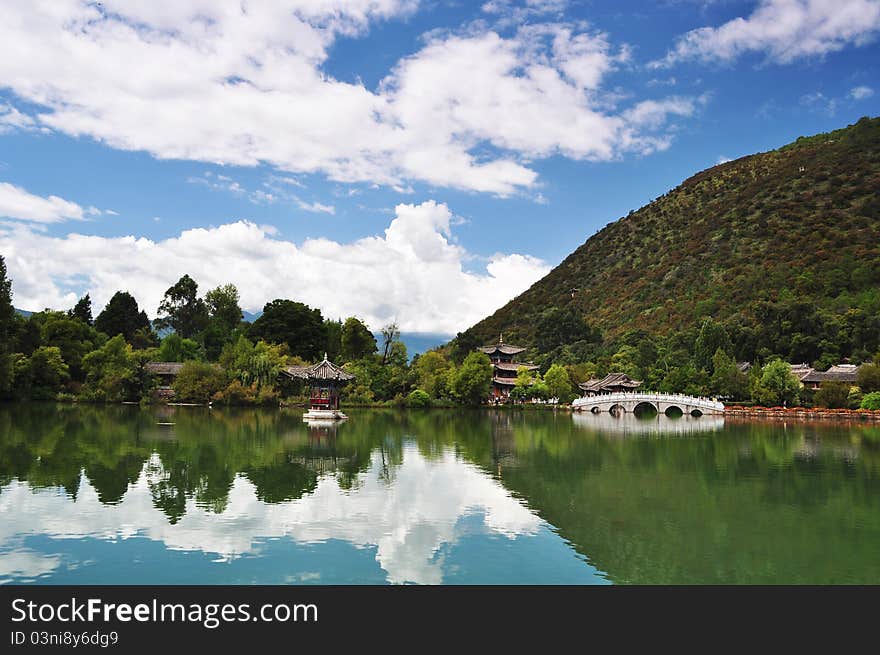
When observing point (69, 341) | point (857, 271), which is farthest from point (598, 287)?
point (69, 341)

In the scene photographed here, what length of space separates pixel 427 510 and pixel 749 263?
72.9 m

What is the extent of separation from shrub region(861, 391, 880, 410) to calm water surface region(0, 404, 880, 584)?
44.3ft

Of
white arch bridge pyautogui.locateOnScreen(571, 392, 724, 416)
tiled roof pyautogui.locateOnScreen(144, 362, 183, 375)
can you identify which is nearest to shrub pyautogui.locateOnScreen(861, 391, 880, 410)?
white arch bridge pyautogui.locateOnScreen(571, 392, 724, 416)

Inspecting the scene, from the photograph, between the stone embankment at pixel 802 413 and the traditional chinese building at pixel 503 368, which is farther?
the traditional chinese building at pixel 503 368

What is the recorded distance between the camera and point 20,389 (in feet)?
130

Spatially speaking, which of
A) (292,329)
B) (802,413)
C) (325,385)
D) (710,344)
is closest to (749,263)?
(710,344)

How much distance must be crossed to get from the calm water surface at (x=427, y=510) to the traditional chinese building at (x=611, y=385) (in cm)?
2684

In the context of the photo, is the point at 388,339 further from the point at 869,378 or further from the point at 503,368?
the point at 869,378

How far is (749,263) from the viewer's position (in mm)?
76188

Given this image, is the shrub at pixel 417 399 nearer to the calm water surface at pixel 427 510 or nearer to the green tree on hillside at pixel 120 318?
the calm water surface at pixel 427 510

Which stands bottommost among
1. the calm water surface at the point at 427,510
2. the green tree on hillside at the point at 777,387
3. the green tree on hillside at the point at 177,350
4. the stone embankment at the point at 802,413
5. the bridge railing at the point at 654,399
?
the calm water surface at the point at 427,510

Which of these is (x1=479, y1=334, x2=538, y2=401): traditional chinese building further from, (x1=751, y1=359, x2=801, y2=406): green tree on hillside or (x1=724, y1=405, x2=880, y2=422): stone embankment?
(x1=751, y1=359, x2=801, y2=406): green tree on hillside

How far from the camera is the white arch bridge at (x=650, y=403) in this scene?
42541 mm

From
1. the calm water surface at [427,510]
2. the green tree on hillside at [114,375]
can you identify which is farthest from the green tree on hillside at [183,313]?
the calm water surface at [427,510]
